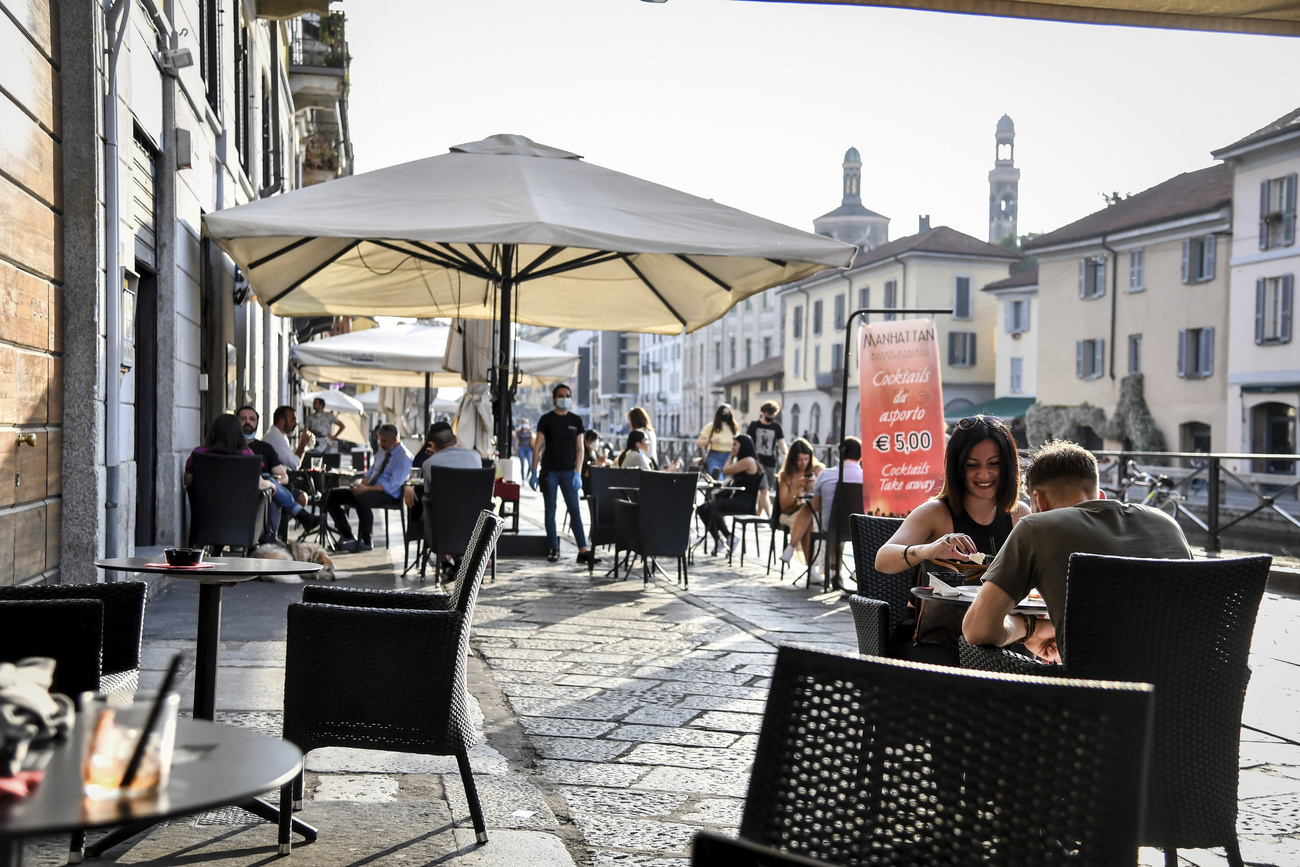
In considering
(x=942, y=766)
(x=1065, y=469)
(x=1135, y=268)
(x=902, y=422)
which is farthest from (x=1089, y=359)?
(x=942, y=766)

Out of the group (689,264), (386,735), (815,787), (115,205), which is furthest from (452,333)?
(815,787)

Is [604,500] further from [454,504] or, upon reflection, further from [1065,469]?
[1065,469]

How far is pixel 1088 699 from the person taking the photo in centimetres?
162

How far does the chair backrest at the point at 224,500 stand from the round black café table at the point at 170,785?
662cm

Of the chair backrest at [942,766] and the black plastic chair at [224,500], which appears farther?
the black plastic chair at [224,500]

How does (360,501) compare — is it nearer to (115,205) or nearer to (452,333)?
(452,333)

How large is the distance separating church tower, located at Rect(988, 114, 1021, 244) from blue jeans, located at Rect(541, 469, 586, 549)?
336 ft

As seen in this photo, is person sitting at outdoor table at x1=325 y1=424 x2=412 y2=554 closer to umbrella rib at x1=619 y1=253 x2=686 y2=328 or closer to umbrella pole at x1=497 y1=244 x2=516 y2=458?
umbrella pole at x1=497 y1=244 x2=516 y2=458

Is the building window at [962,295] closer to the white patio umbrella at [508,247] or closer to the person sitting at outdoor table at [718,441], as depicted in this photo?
the person sitting at outdoor table at [718,441]

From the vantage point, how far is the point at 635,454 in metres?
11.2

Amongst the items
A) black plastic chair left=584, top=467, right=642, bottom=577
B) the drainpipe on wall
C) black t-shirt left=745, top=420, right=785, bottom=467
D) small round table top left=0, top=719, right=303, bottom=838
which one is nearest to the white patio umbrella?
the drainpipe on wall

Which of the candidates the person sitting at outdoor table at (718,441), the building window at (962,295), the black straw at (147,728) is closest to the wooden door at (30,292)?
the black straw at (147,728)

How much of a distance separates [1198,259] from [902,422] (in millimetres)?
29386

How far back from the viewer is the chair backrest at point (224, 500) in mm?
8125
